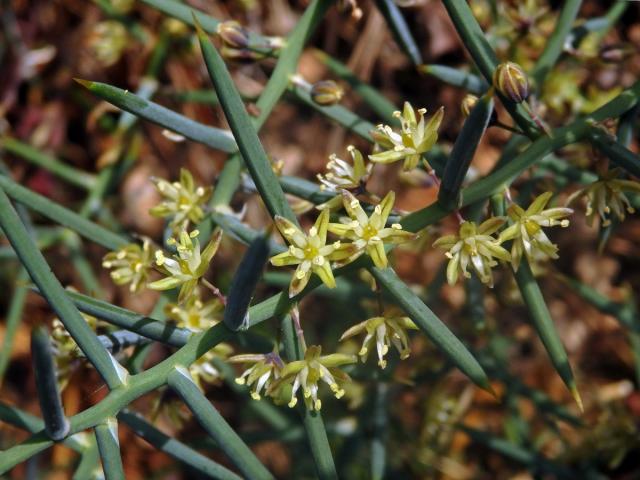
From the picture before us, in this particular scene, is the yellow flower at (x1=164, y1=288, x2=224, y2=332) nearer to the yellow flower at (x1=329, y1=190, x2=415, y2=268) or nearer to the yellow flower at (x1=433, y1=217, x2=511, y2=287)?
the yellow flower at (x1=329, y1=190, x2=415, y2=268)

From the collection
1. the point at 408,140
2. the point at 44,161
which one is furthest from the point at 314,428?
the point at 44,161

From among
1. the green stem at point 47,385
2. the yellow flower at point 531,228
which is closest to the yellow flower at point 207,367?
the green stem at point 47,385

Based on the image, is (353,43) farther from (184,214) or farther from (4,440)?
(4,440)

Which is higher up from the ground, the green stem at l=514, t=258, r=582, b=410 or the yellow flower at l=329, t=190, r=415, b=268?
the yellow flower at l=329, t=190, r=415, b=268

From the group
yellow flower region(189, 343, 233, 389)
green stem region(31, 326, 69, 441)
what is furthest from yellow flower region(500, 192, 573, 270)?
green stem region(31, 326, 69, 441)

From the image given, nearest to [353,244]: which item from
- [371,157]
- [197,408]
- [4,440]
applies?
[371,157]

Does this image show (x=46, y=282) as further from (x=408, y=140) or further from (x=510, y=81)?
(x=510, y=81)

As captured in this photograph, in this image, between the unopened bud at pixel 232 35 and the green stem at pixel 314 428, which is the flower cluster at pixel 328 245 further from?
the unopened bud at pixel 232 35
